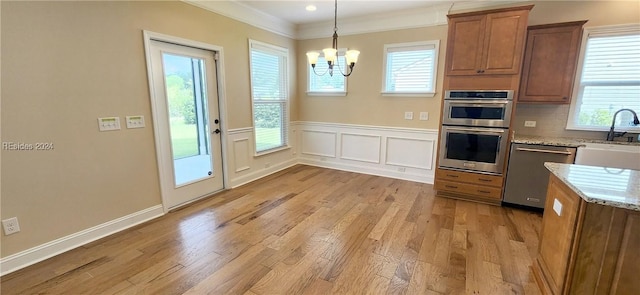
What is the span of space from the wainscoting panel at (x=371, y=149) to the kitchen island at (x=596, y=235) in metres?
2.61

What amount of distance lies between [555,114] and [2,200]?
572 centimetres

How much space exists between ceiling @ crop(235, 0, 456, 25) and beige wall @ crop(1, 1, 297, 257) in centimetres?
119

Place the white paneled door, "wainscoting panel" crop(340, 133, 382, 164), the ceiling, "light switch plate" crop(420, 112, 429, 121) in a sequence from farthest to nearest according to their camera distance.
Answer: "wainscoting panel" crop(340, 133, 382, 164)
"light switch plate" crop(420, 112, 429, 121)
the ceiling
the white paneled door

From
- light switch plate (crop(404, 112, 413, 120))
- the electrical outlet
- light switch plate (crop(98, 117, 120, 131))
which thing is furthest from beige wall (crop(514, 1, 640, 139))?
the electrical outlet

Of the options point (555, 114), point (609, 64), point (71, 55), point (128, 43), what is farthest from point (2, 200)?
point (609, 64)

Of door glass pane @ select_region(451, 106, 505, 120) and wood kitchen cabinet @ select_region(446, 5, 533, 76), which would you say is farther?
door glass pane @ select_region(451, 106, 505, 120)

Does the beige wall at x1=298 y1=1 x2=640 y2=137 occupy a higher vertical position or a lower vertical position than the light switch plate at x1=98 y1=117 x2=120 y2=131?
higher

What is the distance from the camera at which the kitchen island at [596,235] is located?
1434 mm

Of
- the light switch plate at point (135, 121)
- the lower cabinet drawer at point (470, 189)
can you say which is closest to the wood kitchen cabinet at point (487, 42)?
the lower cabinet drawer at point (470, 189)

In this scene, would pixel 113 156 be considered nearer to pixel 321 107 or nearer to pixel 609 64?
pixel 321 107

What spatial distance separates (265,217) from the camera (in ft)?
10.4

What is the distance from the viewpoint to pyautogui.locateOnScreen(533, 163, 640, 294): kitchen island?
1434mm

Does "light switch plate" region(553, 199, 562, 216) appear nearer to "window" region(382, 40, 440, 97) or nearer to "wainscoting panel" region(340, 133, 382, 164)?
"window" region(382, 40, 440, 97)

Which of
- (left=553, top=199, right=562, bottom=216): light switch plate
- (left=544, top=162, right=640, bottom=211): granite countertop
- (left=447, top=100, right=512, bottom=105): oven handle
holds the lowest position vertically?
(left=553, top=199, right=562, bottom=216): light switch plate
